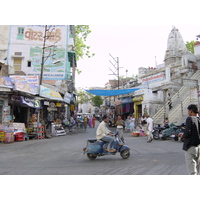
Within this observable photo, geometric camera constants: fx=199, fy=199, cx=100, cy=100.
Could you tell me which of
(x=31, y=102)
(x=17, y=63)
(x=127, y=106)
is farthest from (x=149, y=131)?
(x=17, y=63)

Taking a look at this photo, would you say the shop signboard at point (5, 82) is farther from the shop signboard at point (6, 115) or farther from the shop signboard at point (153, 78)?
the shop signboard at point (153, 78)

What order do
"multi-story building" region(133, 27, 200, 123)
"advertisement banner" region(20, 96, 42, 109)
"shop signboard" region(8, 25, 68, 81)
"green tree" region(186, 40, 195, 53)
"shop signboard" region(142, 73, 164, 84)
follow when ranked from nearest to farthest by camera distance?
"advertisement banner" region(20, 96, 42, 109)
"multi-story building" region(133, 27, 200, 123)
"shop signboard" region(142, 73, 164, 84)
"shop signboard" region(8, 25, 68, 81)
"green tree" region(186, 40, 195, 53)

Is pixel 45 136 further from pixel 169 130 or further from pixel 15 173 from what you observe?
pixel 15 173

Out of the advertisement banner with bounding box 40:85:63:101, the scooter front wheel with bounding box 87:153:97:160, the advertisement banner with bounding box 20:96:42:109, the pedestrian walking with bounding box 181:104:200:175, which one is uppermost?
the advertisement banner with bounding box 40:85:63:101

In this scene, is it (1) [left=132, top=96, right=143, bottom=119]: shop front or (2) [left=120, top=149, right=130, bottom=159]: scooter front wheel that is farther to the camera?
(1) [left=132, top=96, right=143, bottom=119]: shop front

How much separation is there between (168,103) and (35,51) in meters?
17.1

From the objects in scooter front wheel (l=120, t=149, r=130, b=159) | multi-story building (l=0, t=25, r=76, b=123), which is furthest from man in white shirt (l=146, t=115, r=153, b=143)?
multi-story building (l=0, t=25, r=76, b=123)

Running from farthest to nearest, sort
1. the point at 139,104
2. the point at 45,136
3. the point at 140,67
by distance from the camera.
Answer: the point at 140,67 → the point at 139,104 → the point at 45,136

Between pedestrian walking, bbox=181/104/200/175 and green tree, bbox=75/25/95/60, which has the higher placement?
green tree, bbox=75/25/95/60

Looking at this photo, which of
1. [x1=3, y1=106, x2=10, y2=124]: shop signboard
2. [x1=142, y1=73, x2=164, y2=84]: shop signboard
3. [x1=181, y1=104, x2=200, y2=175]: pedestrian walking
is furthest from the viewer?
[x1=142, y1=73, x2=164, y2=84]: shop signboard

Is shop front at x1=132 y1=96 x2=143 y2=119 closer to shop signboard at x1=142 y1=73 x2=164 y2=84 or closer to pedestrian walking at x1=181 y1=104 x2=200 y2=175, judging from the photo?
shop signboard at x1=142 y1=73 x2=164 y2=84

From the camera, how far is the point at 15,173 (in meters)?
5.27

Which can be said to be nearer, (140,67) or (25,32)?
(25,32)
